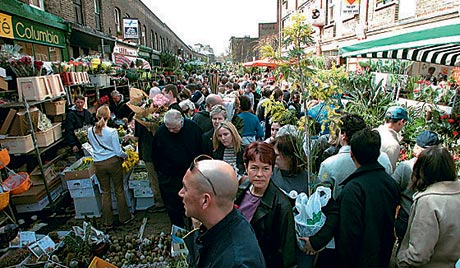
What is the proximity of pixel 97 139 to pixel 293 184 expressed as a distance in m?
3.25

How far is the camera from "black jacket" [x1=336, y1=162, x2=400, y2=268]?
8.06 feet

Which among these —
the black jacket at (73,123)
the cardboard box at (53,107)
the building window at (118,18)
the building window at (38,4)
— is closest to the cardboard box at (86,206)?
the black jacket at (73,123)

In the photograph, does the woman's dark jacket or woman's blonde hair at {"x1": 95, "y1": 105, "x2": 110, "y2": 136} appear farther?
woman's blonde hair at {"x1": 95, "y1": 105, "x2": 110, "y2": 136}

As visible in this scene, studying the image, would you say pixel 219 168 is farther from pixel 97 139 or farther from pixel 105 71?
pixel 105 71

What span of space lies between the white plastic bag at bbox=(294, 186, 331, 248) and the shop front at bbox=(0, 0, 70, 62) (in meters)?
7.12

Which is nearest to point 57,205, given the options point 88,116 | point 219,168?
point 88,116

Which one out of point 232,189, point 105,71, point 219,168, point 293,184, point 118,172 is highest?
point 105,71

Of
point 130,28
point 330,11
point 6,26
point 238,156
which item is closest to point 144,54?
point 130,28

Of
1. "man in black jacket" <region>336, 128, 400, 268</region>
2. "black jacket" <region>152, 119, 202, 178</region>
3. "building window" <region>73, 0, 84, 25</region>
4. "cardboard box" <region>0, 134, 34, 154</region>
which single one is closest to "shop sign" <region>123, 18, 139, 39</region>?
"building window" <region>73, 0, 84, 25</region>

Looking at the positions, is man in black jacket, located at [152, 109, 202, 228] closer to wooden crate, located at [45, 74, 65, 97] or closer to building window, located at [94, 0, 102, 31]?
wooden crate, located at [45, 74, 65, 97]

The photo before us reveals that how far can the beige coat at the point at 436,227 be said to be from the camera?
2.15m

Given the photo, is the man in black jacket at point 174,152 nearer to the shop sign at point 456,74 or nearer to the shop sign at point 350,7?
the shop sign at point 456,74

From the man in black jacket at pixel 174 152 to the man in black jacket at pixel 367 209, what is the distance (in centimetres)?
230

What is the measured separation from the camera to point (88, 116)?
22.3ft
